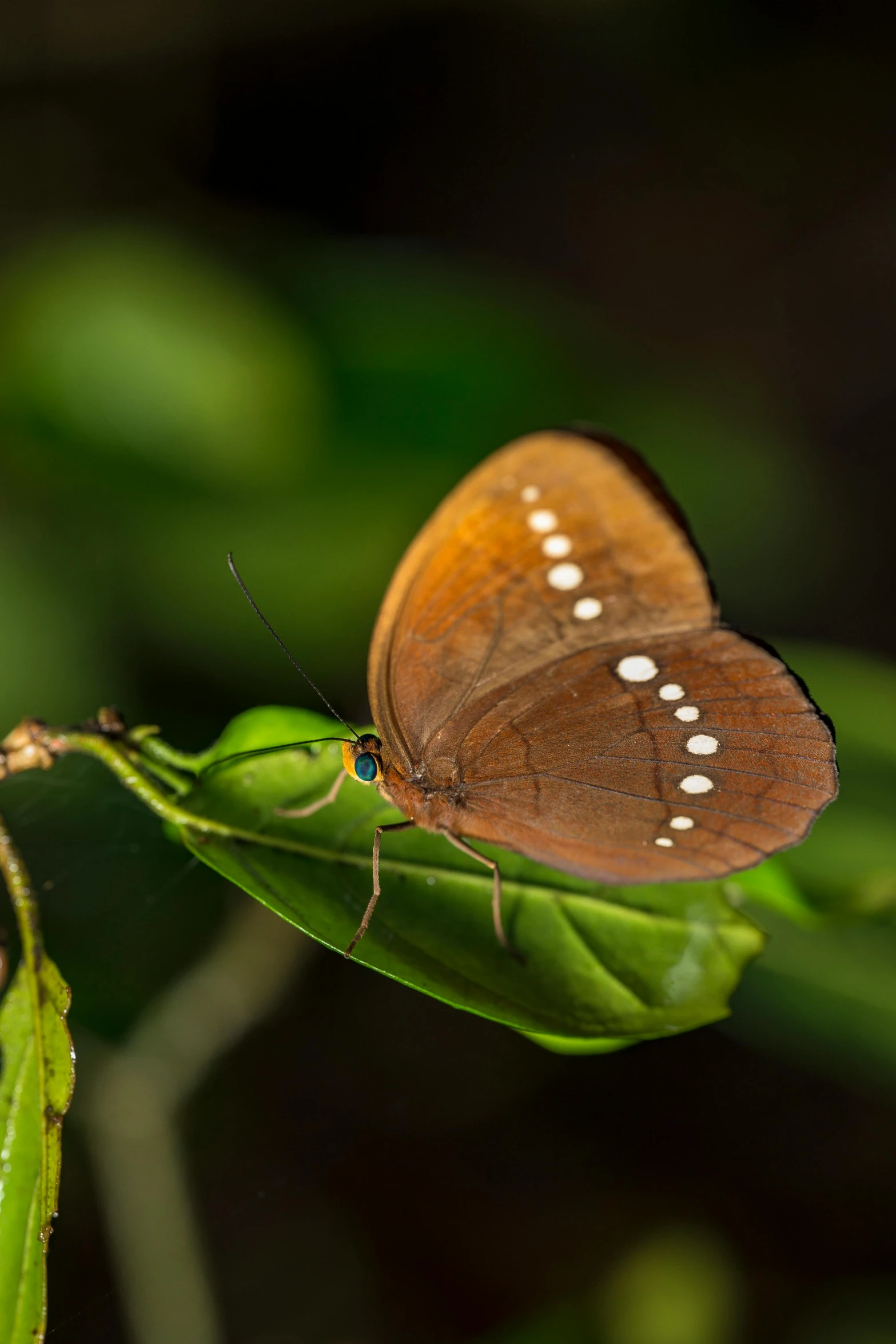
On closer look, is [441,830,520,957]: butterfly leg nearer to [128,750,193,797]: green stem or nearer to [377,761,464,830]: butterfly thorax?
[377,761,464,830]: butterfly thorax

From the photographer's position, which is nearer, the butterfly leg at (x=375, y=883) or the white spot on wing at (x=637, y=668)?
the butterfly leg at (x=375, y=883)

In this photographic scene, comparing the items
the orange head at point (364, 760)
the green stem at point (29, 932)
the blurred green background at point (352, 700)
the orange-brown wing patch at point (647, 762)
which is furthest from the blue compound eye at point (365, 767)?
the blurred green background at point (352, 700)

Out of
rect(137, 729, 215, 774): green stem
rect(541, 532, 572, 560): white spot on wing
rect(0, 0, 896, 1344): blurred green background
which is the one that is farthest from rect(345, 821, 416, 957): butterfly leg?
rect(0, 0, 896, 1344): blurred green background

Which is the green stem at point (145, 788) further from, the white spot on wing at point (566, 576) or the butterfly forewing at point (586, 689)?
the white spot on wing at point (566, 576)

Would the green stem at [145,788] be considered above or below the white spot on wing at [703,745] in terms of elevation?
above

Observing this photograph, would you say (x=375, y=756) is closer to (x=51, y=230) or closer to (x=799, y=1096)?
(x=799, y=1096)

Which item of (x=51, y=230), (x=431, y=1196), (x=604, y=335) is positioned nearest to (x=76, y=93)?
(x=51, y=230)
